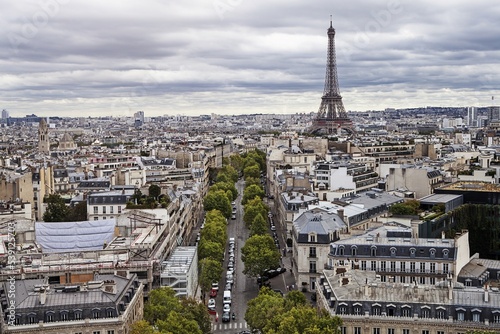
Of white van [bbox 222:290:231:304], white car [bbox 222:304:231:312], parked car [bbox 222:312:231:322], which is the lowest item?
parked car [bbox 222:312:231:322]

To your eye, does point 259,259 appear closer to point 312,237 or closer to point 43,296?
point 312,237

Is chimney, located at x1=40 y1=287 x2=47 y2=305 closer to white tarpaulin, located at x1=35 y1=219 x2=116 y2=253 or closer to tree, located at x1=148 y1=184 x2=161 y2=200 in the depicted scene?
white tarpaulin, located at x1=35 y1=219 x2=116 y2=253

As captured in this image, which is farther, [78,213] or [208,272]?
[78,213]

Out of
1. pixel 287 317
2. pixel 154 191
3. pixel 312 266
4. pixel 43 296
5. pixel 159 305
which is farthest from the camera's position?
pixel 154 191

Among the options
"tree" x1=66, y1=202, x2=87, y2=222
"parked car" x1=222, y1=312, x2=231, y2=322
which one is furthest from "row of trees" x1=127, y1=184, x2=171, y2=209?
"parked car" x1=222, y1=312, x2=231, y2=322

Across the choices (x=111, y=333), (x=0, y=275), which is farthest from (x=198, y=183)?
(x=111, y=333)

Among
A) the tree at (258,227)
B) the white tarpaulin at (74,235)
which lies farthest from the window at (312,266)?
the white tarpaulin at (74,235)

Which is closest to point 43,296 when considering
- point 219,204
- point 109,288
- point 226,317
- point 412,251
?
point 109,288
